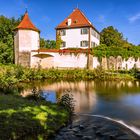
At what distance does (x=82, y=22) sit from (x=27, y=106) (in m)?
38.3

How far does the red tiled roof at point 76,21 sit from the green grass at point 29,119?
36.6 meters

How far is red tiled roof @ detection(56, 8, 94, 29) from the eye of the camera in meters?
Answer: 50.1

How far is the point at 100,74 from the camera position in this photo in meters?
39.3

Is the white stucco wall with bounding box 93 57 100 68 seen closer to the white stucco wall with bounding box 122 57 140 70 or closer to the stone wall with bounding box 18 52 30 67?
the white stucco wall with bounding box 122 57 140 70

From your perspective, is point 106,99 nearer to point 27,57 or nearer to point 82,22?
point 27,57

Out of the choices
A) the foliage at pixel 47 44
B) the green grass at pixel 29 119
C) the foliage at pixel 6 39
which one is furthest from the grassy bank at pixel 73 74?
the foliage at pixel 47 44

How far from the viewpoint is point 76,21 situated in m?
50.8

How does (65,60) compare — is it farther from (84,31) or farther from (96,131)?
(96,131)

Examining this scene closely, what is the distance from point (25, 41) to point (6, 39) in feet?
31.5

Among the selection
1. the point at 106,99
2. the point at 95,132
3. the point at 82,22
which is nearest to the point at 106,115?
the point at 95,132

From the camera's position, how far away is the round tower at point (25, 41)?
147 ft

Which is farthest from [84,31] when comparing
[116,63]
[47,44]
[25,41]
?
[47,44]

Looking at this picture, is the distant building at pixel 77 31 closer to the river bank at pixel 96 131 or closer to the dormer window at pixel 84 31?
the dormer window at pixel 84 31

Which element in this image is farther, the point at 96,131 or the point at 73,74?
the point at 73,74
